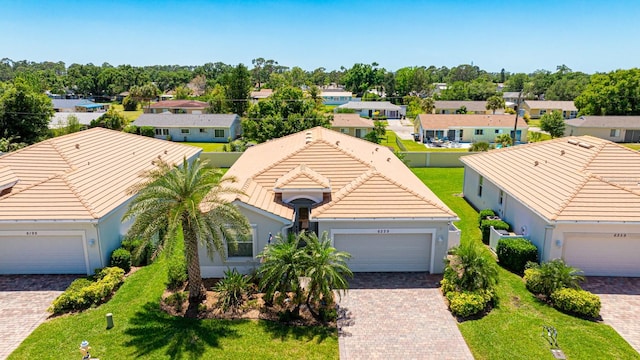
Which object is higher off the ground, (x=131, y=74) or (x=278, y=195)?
(x=131, y=74)

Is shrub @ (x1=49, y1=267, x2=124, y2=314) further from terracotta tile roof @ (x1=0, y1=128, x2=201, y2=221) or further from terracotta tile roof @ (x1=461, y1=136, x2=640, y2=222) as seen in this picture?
terracotta tile roof @ (x1=461, y1=136, x2=640, y2=222)

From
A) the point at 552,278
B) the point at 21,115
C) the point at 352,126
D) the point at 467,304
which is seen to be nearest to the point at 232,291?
the point at 467,304

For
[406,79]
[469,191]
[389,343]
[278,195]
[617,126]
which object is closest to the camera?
[389,343]

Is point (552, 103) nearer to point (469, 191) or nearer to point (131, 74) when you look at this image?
point (469, 191)

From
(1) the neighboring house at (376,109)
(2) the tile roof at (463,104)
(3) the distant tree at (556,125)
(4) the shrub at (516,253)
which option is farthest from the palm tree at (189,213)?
(2) the tile roof at (463,104)

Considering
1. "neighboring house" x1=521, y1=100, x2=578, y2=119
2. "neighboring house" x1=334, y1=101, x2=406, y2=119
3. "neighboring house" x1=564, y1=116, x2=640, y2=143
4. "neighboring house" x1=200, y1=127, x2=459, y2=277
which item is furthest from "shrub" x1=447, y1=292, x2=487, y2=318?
"neighboring house" x1=521, y1=100, x2=578, y2=119

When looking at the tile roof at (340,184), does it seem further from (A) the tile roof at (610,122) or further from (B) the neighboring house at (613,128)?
(A) the tile roof at (610,122)

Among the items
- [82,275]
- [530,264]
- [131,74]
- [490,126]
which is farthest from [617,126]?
[131,74]
